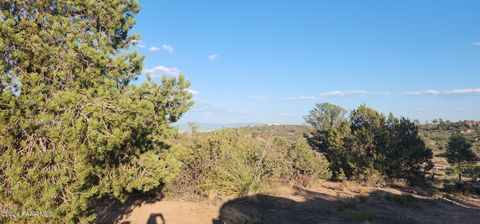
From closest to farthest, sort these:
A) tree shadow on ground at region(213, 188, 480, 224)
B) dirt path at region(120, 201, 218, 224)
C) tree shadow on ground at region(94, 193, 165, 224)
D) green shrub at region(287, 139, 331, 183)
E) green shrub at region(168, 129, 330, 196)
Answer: dirt path at region(120, 201, 218, 224), tree shadow on ground at region(94, 193, 165, 224), tree shadow on ground at region(213, 188, 480, 224), green shrub at region(168, 129, 330, 196), green shrub at region(287, 139, 331, 183)

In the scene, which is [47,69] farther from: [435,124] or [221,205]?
[435,124]

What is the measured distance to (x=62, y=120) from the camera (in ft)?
17.1

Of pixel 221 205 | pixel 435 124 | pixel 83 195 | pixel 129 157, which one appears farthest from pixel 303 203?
pixel 435 124

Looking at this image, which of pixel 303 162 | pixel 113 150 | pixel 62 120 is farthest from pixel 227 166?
pixel 62 120

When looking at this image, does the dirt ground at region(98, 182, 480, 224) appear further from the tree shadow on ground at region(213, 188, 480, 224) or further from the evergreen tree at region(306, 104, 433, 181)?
the evergreen tree at region(306, 104, 433, 181)

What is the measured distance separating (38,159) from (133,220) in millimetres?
4921

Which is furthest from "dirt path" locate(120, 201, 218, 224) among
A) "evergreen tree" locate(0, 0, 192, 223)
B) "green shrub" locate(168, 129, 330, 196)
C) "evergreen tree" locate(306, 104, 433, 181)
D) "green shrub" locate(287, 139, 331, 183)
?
"evergreen tree" locate(306, 104, 433, 181)

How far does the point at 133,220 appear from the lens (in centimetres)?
964

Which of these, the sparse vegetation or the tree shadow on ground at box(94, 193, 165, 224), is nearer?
the sparse vegetation

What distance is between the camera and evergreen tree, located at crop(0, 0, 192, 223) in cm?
525

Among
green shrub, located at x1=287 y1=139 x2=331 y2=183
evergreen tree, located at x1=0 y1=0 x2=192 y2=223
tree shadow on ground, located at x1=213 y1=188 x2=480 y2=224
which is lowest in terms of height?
tree shadow on ground, located at x1=213 y1=188 x2=480 y2=224

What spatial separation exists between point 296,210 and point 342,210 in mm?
1729

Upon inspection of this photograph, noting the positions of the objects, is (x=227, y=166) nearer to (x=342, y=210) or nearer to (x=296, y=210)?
(x=296, y=210)

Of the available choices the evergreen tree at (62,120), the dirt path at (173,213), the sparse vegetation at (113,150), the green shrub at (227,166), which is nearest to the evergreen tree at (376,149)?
the sparse vegetation at (113,150)
